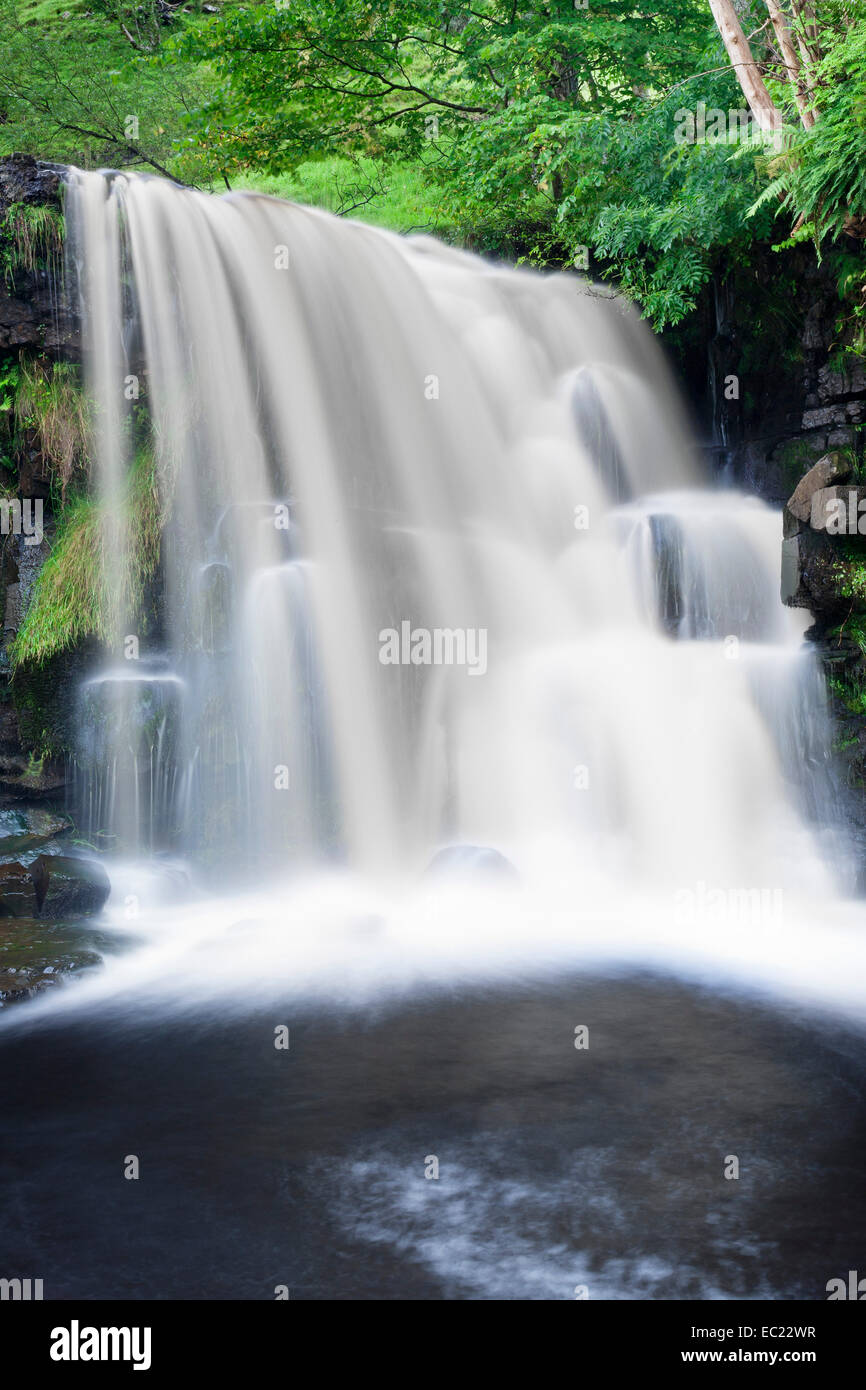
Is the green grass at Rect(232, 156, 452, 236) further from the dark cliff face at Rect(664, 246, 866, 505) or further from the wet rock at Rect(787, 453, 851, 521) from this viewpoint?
the wet rock at Rect(787, 453, 851, 521)

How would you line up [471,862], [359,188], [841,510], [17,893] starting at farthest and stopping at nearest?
[359,188] → [841,510] → [471,862] → [17,893]

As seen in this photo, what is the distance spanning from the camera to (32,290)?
9.45m

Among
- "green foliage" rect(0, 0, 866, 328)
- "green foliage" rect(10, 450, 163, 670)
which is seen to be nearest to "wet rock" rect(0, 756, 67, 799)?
"green foliage" rect(10, 450, 163, 670)

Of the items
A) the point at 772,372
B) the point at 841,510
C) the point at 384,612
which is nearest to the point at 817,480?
the point at 841,510

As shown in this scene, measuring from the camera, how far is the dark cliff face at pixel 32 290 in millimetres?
9328

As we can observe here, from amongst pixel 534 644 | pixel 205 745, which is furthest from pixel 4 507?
pixel 534 644

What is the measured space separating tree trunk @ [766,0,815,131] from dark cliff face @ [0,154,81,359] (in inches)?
248

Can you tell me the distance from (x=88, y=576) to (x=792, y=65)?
742cm

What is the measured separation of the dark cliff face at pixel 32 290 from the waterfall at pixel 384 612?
0.66 feet

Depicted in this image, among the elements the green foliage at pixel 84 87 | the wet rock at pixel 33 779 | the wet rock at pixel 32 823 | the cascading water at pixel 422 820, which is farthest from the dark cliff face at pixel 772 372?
the green foliage at pixel 84 87

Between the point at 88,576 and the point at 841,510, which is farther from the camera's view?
the point at 88,576

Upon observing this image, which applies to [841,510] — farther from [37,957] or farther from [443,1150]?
[37,957]

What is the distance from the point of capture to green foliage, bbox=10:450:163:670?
9305 mm

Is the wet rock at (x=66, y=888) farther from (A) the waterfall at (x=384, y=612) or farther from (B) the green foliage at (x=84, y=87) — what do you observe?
(B) the green foliage at (x=84, y=87)
